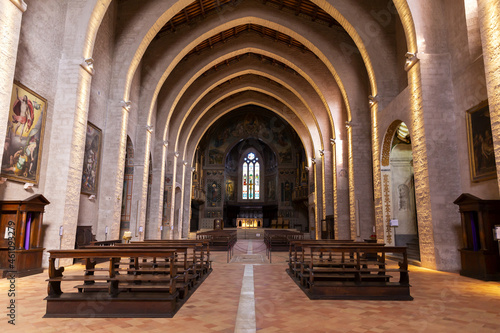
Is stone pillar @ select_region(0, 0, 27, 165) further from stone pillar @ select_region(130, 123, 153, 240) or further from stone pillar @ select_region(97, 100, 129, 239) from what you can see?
stone pillar @ select_region(130, 123, 153, 240)

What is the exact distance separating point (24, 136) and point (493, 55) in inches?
438

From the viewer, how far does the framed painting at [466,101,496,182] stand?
24.6ft

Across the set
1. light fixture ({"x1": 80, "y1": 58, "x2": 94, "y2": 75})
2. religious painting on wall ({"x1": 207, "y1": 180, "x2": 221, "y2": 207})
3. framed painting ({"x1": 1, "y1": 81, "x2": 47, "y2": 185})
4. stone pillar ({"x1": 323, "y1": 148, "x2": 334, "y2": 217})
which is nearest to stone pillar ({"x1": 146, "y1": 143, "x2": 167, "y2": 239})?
light fixture ({"x1": 80, "y1": 58, "x2": 94, "y2": 75})

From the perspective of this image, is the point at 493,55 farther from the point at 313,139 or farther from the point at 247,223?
the point at 247,223

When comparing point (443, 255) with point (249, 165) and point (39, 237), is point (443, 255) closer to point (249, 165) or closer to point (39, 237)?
point (39, 237)

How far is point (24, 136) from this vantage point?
843 cm

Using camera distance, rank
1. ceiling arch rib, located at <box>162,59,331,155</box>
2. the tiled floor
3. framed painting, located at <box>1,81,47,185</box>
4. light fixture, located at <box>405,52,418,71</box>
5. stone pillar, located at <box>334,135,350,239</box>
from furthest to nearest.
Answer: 1. ceiling arch rib, located at <box>162,59,331,155</box>
2. stone pillar, located at <box>334,135,350,239</box>
3. light fixture, located at <box>405,52,418,71</box>
4. framed painting, located at <box>1,81,47,185</box>
5. the tiled floor

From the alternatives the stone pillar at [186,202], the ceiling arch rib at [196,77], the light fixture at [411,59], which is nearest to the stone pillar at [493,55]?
the light fixture at [411,59]

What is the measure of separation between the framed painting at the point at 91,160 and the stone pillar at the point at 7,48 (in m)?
4.46

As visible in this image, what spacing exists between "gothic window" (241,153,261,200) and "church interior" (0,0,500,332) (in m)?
14.1

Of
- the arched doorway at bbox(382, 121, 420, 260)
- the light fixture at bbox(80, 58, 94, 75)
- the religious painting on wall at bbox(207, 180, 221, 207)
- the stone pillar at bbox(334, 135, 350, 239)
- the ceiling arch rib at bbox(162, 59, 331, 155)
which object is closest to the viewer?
the light fixture at bbox(80, 58, 94, 75)

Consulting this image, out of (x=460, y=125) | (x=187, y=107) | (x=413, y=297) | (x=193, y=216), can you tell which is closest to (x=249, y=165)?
(x=193, y=216)

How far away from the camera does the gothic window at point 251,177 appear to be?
3600cm

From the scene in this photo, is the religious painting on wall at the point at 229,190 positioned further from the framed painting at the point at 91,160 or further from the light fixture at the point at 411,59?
the light fixture at the point at 411,59
